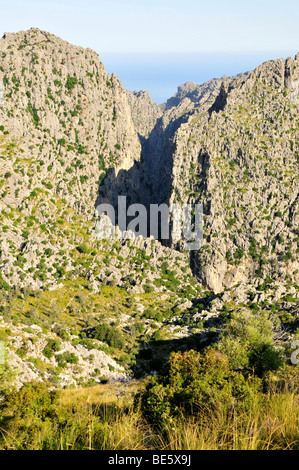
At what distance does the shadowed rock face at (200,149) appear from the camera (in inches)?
4938

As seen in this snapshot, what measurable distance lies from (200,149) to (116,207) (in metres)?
49.0

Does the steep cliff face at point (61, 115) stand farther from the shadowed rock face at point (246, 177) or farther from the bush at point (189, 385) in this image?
the bush at point (189, 385)

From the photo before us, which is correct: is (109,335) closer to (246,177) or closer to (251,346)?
(251,346)

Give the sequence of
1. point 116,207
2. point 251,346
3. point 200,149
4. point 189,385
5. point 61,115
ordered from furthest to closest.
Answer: point 116,207 → point 200,149 → point 61,115 → point 251,346 → point 189,385

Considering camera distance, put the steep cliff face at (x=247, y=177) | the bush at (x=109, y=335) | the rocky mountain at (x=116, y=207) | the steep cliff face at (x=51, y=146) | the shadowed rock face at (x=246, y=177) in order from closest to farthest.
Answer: the bush at (x=109, y=335), the rocky mountain at (x=116, y=207), the steep cliff face at (x=51, y=146), the steep cliff face at (x=247, y=177), the shadowed rock face at (x=246, y=177)

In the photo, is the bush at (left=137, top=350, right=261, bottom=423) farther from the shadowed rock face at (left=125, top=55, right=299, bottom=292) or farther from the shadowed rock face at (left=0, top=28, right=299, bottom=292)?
the shadowed rock face at (left=125, top=55, right=299, bottom=292)

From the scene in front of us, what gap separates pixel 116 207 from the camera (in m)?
152

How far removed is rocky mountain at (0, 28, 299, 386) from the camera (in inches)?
2945

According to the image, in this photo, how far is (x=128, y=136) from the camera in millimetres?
168125

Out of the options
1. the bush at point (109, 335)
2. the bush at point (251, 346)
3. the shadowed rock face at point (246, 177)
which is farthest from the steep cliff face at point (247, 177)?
the bush at point (251, 346)

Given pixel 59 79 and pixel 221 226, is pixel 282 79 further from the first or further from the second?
pixel 59 79

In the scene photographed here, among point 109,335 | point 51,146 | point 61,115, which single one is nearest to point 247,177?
point 51,146

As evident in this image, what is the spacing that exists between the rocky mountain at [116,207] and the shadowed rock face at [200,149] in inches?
22.1

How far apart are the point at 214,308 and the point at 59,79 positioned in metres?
122
